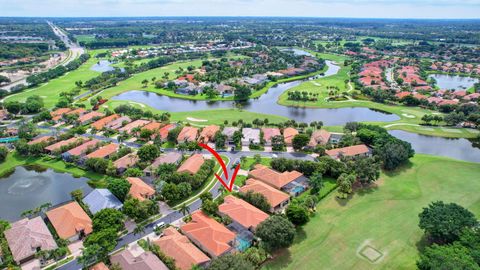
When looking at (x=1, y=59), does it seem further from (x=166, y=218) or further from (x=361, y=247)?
(x=361, y=247)

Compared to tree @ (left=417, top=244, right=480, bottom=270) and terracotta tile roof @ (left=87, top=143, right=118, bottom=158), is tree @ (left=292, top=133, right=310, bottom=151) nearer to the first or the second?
tree @ (left=417, top=244, right=480, bottom=270)

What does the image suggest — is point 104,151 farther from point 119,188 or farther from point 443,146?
point 443,146

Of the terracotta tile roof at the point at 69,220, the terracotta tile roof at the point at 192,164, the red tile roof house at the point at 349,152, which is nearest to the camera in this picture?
the terracotta tile roof at the point at 69,220

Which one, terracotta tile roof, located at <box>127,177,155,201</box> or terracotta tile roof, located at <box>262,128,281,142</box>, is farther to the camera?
terracotta tile roof, located at <box>262,128,281,142</box>

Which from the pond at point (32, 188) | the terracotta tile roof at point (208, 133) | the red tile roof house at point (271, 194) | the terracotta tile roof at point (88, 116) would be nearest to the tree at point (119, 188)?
the pond at point (32, 188)

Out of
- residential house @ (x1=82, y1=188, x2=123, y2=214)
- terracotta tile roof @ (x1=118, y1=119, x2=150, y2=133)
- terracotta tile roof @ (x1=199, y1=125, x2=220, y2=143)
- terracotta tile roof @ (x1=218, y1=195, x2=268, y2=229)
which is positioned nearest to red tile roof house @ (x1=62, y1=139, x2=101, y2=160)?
terracotta tile roof @ (x1=118, y1=119, x2=150, y2=133)

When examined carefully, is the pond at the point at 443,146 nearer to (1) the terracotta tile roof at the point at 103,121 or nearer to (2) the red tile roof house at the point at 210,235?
(2) the red tile roof house at the point at 210,235

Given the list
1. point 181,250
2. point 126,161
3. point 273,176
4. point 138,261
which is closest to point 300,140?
point 273,176

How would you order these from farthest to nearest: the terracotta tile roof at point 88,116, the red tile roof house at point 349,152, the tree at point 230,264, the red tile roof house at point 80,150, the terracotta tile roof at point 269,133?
1. the terracotta tile roof at point 88,116
2. the terracotta tile roof at point 269,133
3. the red tile roof house at point 80,150
4. the red tile roof house at point 349,152
5. the tree at point 230,264
